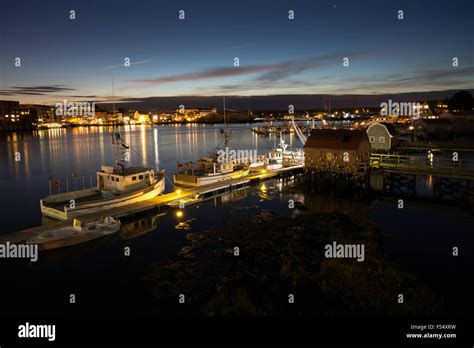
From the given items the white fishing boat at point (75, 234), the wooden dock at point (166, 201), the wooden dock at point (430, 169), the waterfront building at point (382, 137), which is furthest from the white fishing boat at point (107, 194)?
the waterfront building at point (382, 137)

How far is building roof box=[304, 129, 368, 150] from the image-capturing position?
1330 inches

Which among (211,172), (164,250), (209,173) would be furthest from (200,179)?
(164,250)

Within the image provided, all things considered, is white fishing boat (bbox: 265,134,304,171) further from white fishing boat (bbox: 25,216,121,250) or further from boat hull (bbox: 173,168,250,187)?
white fishing boat (bbox: 25,216,121,250)

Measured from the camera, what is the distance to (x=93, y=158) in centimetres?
6906

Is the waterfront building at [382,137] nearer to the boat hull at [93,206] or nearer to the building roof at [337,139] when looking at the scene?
the building roof at [337,139]

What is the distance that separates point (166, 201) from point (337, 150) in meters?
17.9

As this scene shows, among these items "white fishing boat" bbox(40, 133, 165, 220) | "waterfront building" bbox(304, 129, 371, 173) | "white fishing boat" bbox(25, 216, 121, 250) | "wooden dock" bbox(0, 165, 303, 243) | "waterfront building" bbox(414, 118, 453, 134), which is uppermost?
"waterfront building" bbox(414, 118, 453, 134)

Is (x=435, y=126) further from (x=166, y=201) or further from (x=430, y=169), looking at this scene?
(x=166, y=201)

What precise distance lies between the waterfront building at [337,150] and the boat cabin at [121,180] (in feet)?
56.5

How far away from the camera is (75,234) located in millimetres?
20703

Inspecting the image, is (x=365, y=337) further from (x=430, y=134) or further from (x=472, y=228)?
(x=430, y=134)

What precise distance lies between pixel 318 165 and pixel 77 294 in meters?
26.4

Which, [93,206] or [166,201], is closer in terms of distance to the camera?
[93,206]

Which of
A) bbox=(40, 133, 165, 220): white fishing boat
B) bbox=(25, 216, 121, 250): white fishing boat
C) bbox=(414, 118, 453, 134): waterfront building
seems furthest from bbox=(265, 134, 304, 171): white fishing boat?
bbox=(414, 118, 453, 134): waterfront building
